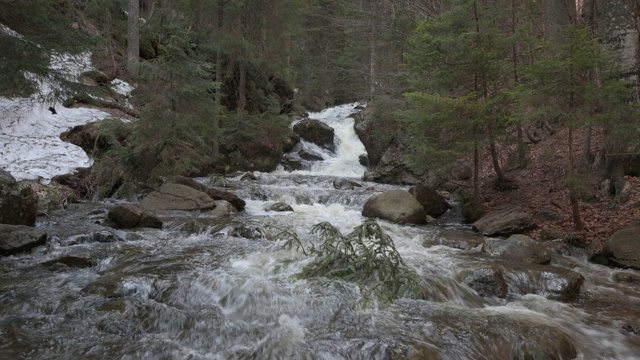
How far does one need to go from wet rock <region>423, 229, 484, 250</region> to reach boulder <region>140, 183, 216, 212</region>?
19.3ft

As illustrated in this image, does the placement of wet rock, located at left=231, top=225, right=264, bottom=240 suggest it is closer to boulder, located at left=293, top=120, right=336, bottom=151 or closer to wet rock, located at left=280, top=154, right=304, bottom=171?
wet rock, located at left=280, top=154, right=304, bottom=171

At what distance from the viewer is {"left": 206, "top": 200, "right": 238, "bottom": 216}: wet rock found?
36.0ft

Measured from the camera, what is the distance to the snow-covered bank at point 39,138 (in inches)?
465

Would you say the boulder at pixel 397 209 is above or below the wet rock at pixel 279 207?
above

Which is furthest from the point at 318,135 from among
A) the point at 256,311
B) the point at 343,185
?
the point at 256,311

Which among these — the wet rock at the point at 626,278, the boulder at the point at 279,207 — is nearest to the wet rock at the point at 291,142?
the boulder at the point at 279,207

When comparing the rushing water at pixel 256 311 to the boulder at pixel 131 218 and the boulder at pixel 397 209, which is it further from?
the boulder at pixel 397 209

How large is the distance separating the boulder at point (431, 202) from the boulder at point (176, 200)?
19.5 feet

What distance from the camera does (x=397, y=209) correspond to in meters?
11.1

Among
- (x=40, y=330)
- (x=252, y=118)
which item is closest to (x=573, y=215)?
(x=40, y=330)

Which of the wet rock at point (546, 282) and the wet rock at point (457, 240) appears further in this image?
the wet rock at point (457, 240)

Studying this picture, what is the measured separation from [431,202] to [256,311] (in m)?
7.93

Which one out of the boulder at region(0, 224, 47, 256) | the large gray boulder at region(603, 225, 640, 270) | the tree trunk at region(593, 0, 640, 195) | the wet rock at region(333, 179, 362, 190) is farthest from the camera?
the wet rock at region(333, 179, 362, 190)

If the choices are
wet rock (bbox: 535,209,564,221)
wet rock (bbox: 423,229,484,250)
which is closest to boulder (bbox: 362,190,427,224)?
wet rock (bbox: 423,229,484,250)
